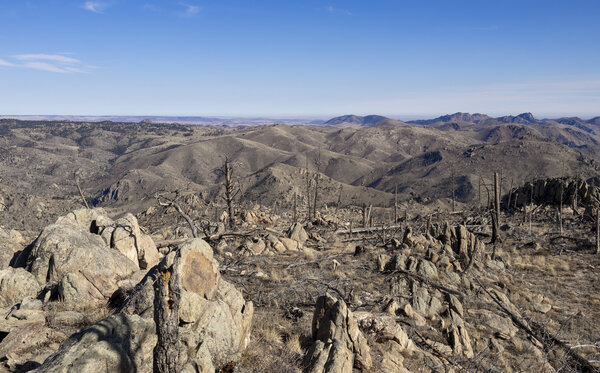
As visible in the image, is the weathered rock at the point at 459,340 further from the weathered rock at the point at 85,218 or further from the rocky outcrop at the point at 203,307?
the weathered rock at the point at 85,218

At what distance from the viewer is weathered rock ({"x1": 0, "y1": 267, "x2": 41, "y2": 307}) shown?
8.11 m

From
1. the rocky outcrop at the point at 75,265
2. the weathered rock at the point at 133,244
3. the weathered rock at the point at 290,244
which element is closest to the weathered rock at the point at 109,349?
the rocky outcrop at the point at 75,265

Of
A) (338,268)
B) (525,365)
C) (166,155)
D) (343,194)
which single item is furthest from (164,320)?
(166,155)

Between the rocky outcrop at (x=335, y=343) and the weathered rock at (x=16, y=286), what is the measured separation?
23.0ft

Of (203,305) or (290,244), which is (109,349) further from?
(290,244)

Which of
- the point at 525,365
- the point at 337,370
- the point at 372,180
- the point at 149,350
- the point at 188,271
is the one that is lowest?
the point at 372,180

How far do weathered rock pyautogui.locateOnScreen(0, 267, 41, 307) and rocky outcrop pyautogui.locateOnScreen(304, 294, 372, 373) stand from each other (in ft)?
23.0

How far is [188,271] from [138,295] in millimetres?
1009

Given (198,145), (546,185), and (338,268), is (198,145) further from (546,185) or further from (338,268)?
(338,268)

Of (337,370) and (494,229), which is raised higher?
(337,370)

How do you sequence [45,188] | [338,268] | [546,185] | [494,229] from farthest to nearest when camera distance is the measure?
[45,188], [546,185], [494,229], [338,268]

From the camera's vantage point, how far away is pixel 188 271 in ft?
22.5

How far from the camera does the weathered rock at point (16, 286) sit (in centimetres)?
811

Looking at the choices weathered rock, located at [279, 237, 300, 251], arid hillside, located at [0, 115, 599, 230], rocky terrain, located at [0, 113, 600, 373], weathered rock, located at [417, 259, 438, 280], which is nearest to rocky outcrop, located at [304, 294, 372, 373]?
rocky terrain, located at [0, 113, 600, 373]
